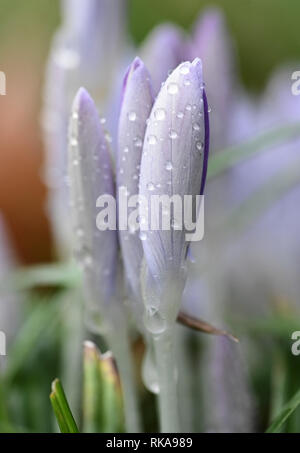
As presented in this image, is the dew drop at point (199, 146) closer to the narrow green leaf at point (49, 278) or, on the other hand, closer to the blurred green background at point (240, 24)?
the narrow green leaf at point (49, 278)

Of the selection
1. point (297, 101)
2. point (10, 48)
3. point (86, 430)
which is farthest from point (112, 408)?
point (10, 48)

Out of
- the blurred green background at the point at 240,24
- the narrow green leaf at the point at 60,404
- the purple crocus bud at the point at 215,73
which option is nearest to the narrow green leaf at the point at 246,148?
the purple crocus bud at the point at 215,73

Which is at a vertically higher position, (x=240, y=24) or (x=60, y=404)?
(x=240, y=24)

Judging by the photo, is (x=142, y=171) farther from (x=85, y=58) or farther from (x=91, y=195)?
(x=85, y=58)

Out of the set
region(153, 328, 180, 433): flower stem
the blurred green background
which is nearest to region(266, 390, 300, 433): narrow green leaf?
region(153, 328, 180, 433): flower stem

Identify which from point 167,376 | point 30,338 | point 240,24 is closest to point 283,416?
point 167,376

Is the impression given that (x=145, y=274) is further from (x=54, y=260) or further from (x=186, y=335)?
(x=54, y=260)
